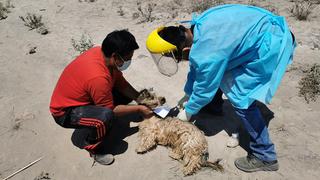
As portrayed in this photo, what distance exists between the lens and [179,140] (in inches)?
152

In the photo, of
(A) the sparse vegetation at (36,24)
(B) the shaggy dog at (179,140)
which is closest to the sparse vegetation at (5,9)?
(A) the sparse vegetation at (36,24)

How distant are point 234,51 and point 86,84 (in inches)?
57.9

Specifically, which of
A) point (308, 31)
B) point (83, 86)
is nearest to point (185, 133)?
point (83, 86)

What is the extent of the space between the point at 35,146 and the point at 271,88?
283 centimetres

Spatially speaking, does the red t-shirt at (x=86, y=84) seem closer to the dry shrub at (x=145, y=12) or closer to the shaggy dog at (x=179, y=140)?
the shaggy dog at (x=179, y=140)

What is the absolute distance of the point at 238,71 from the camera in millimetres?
3463

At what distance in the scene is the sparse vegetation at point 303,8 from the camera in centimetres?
647

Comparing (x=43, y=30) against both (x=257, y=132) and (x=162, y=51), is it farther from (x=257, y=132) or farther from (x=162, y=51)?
(x=257, y=132)

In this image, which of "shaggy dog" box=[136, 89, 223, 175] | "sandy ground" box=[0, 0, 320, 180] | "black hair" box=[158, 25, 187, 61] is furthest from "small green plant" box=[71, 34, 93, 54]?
"black hair" box=[158, 25, 187, 61]

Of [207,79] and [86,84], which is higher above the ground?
[207,79]

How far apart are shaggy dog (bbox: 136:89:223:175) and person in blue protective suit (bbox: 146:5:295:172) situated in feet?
1.25

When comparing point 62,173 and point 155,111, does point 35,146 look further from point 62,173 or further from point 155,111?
point 155,111

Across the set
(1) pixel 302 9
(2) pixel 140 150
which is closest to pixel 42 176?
(2) pixel 140 150

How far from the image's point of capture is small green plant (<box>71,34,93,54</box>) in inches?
246
